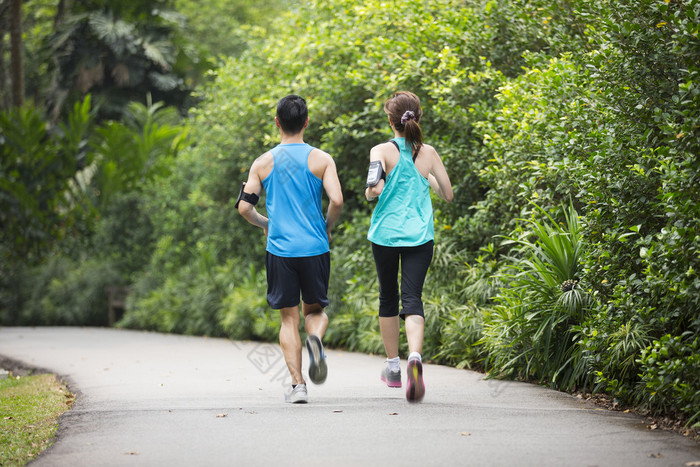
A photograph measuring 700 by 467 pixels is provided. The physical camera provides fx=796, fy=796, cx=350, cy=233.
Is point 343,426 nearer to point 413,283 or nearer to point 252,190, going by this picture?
point 413,283

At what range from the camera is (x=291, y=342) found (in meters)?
5.91

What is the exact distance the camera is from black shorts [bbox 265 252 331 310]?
19.2 ft

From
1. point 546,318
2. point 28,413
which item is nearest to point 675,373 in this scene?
point 546,318

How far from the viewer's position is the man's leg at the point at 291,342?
591cm

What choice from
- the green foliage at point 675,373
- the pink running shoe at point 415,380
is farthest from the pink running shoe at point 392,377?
the green foliage at point 675,373

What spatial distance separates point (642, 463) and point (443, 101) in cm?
589

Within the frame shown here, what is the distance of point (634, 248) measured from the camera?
18.0 feet

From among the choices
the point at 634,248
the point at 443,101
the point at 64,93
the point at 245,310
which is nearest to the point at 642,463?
the point at 634,248

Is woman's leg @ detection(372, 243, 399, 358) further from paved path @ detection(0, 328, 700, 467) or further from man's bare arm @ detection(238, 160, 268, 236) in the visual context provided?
man's bare arm @ detection(238, 160, 268, 236)

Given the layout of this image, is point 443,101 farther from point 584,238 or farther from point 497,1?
point 584,238

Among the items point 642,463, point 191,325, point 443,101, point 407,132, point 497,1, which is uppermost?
point 497,1

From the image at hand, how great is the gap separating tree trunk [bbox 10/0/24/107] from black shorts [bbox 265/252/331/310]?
1528 cm

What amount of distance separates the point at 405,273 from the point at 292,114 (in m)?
1.46

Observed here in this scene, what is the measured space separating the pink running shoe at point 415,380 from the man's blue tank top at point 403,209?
930 mm
